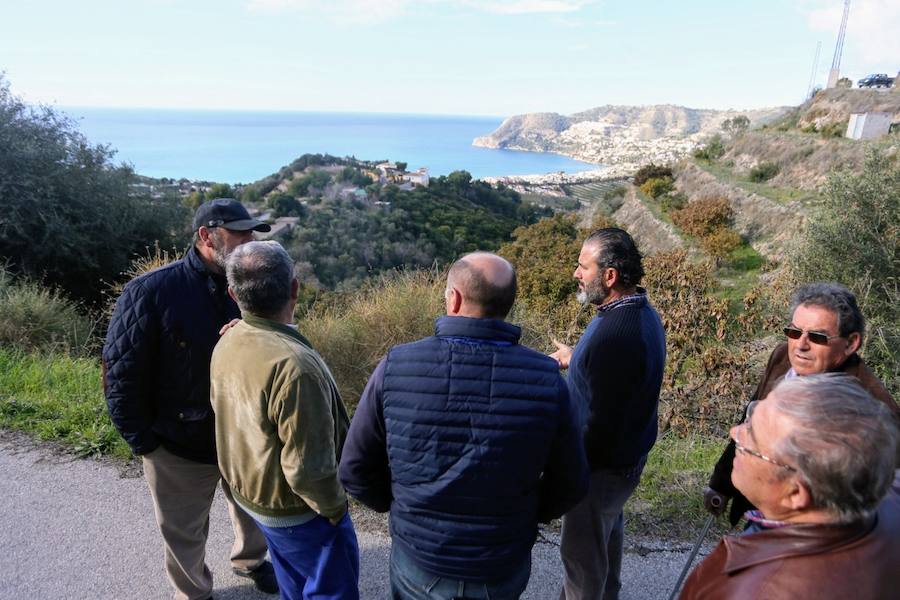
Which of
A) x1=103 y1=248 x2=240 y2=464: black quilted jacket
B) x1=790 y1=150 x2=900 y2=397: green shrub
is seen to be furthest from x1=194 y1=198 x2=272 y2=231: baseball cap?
x1=790 y1=150 x2=900 y2=397: green shrub

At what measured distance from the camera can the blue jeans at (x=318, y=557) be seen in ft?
7.13

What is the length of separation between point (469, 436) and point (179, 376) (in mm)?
1572

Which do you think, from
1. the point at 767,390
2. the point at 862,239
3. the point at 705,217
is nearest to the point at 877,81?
the point at 705,217

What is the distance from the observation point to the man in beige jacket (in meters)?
1.98

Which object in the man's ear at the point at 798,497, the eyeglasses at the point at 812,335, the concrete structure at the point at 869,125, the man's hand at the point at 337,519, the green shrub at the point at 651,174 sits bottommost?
the man's hand at the point at 337,519

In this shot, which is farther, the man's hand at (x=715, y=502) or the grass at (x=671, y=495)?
the grass at (x=671, y=495)

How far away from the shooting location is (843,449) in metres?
1.14

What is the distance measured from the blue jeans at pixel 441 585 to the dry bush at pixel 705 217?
71.0 feet

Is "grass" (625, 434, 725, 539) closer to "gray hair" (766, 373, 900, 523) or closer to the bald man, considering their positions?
the bald man

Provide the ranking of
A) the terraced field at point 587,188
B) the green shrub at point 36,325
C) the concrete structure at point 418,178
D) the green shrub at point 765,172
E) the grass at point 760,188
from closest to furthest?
the green shrub at point 36,325 → the grass at point 760,188 → the green shrub at point 765,172 → the concrete structure at point 418,178 → the terraced field at point 587,188

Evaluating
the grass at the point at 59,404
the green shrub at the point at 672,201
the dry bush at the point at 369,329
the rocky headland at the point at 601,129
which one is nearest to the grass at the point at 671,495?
the dry bush at the point at 369,329

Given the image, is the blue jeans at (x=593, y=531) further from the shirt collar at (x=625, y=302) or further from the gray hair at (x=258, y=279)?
the gray hair at (x=258, y=279)

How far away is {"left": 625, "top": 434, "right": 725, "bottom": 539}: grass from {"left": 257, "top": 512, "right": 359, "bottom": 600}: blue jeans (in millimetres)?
1909

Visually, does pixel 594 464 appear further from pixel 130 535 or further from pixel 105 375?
pixel 130 535
